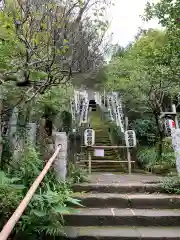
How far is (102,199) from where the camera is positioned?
12.3ft

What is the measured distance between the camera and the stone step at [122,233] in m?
2.87

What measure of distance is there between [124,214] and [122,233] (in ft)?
1.31

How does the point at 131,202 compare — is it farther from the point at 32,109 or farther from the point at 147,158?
the point at 147,158

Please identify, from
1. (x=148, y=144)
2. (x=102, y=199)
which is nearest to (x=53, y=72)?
(x=102, y=199)

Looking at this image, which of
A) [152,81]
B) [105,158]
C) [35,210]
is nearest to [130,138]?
[105,158]

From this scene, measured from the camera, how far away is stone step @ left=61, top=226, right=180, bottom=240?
9.41ft

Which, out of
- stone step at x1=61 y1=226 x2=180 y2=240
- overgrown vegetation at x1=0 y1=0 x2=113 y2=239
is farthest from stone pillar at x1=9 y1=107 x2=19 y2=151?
stone step at x1=61 y1=226 x2=180 y2=240

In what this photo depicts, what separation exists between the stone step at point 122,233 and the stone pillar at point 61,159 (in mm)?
1144

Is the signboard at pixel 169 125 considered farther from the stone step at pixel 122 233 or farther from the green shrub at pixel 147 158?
the stone step at pixel 122 233

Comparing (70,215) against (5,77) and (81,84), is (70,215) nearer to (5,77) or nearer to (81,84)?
(5,77)

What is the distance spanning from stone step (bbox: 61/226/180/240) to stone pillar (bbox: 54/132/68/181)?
1144 millimetres

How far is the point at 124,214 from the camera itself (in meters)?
3.34

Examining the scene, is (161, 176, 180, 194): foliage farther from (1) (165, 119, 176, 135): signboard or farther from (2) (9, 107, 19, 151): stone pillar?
(1) (165, 119, 176, 135): signboard

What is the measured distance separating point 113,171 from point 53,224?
5201mm
